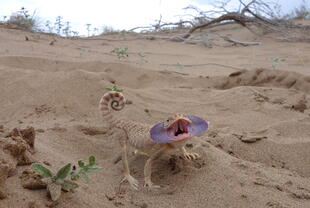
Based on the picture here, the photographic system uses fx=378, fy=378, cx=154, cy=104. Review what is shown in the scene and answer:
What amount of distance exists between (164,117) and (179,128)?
174cm

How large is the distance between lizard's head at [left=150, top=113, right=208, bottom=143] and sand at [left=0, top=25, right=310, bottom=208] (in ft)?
1.10

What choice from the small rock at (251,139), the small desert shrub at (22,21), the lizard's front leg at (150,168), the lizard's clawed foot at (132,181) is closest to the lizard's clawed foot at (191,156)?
the lizard's front leg at (150,168)

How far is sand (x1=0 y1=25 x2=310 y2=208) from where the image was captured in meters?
2.06

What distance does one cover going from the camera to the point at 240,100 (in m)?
4.40

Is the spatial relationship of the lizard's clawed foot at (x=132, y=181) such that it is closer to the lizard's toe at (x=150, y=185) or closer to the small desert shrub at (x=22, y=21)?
the lizard's toe at (x=150, y=185)

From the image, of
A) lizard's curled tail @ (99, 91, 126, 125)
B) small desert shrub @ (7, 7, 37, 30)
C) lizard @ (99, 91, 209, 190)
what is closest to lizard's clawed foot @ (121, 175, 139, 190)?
lizard @ (99, 91, 209, 190)

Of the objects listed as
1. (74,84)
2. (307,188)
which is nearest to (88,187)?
(307,188)

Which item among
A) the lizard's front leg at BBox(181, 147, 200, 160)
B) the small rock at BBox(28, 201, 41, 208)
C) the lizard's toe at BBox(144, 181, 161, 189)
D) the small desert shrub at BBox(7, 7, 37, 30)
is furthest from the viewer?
the small desert shrub at BBox(7, 7, 37, 30)

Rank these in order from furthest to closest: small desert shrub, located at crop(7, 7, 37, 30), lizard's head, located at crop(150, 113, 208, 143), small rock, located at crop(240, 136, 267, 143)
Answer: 1. small desert shrub, located at crop(7, 7, 37, 30)
2. small rock, located at crop(240, 136, 267, 143)
3. lizard's head, located at crop(150, 113, 208, 143)

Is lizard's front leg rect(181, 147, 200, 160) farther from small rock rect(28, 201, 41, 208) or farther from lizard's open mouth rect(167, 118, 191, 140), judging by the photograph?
small rock rect(28, 201, 41, 208)

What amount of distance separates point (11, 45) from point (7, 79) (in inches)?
105

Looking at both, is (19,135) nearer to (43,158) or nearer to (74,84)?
(43,158)

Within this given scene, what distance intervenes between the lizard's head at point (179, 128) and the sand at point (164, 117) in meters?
0.33

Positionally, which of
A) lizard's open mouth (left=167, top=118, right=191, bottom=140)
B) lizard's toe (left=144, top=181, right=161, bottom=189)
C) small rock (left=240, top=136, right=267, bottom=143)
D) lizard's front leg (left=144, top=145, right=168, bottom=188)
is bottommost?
small rock (left=240, top=136, right=267, bottom=143)
